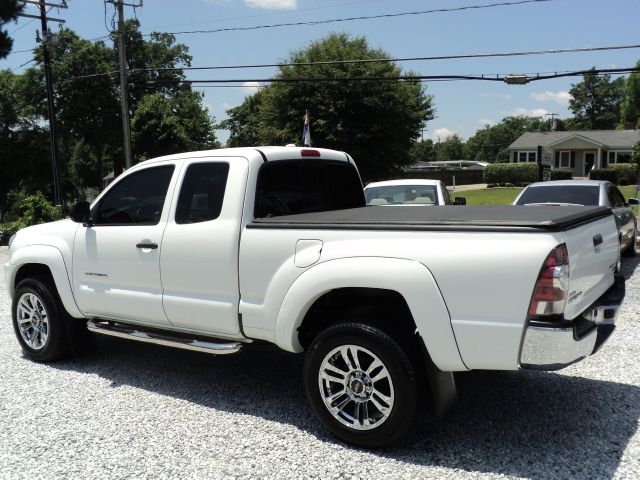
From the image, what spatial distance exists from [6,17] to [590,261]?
2511cm

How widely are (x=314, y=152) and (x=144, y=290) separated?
5.99 ft

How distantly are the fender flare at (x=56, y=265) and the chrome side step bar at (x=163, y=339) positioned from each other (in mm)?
260

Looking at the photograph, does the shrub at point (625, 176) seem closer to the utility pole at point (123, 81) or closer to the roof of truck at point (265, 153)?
the utility pole at point (123, 81)

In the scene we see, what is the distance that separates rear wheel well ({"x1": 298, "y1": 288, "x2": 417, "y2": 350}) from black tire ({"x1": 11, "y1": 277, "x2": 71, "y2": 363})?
2.74 m

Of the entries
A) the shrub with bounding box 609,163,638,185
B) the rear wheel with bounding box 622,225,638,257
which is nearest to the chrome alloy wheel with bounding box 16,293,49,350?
the rear wheel with bounding box 622,225,638,257

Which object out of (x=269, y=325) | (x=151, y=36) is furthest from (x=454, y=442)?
(x=151, y=36)

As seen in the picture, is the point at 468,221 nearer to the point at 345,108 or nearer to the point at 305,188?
the point at 305,188

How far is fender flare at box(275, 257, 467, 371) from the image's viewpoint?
11.0 ft

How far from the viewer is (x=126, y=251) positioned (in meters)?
4.89

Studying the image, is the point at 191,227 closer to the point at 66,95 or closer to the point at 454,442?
the point at 454,442

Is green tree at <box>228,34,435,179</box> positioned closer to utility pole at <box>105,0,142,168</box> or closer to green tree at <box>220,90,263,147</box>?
utility pole at <box>105,0,142,168</box>

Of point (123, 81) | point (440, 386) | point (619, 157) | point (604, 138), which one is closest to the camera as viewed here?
point (440, 386)

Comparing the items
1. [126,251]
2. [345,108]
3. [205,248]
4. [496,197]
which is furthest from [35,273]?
[496,197]

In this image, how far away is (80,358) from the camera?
5875mm
